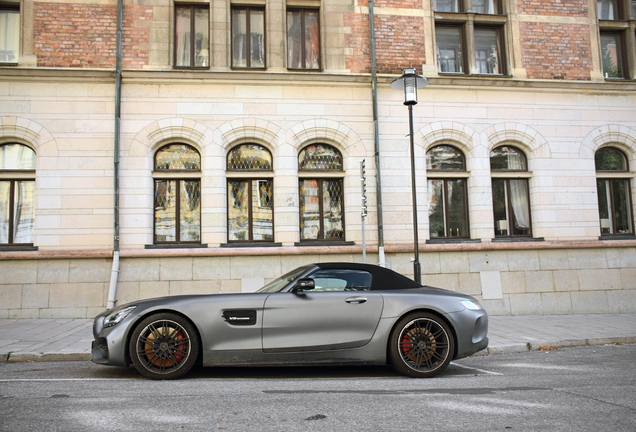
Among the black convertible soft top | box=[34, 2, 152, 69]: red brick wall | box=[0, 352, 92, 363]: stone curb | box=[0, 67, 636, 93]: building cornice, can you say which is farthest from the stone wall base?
the black convertible soft top

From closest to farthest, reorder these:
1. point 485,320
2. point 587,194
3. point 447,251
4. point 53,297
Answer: point 485,320 → point 53,297 → point 447,251 → point 587,194

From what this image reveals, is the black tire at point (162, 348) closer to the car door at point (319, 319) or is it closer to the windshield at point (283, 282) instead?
the car door at point (319, 319)

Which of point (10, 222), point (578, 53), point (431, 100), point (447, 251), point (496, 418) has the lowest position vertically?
point (496, 418)

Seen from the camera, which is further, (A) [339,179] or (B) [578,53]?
(B) [578,53]

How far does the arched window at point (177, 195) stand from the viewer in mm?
11578

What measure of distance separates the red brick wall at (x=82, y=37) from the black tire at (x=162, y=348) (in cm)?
810

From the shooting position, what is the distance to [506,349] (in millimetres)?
7801

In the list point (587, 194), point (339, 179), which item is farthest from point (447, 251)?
point (587, 194)

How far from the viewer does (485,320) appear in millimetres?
5969

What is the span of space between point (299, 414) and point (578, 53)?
1292 centimetres

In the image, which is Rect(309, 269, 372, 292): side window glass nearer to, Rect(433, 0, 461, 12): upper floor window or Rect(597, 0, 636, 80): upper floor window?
Rect(433, 0, 461, 12): upper floor window

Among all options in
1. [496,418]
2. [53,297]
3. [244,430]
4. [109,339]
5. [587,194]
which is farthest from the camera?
[587,194]

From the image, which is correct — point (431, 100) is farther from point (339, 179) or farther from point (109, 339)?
point (109, 339)

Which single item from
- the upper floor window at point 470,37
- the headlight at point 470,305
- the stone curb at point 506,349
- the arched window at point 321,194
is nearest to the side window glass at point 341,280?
the headlight at point 470,305
